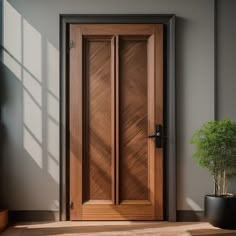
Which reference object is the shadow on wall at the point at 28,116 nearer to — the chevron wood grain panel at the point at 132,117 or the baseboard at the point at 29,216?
the baseboard at the point at 29,216

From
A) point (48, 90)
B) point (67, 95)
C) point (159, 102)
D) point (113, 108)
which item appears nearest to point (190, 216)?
point (159, 102)

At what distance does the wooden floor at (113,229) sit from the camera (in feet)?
12.5

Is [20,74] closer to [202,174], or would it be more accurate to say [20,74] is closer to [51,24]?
[51,24]

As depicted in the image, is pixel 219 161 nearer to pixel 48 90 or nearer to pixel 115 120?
pixel 115 120

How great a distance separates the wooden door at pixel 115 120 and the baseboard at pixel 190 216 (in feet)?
0.66

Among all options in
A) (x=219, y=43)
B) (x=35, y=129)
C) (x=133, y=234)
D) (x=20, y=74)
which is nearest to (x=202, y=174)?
(x=133, y=234)

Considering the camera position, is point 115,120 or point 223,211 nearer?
point 223,211

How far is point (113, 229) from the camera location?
395 centimetres

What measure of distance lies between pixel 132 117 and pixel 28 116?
1099 mm

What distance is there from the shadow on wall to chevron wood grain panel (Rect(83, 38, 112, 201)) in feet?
1.08

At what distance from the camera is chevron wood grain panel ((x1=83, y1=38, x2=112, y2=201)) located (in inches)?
171

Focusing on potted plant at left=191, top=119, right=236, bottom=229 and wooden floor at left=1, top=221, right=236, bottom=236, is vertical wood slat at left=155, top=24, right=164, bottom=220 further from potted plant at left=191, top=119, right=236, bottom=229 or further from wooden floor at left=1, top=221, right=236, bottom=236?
potted plant at left=191, top=119, right=236, bottom=229

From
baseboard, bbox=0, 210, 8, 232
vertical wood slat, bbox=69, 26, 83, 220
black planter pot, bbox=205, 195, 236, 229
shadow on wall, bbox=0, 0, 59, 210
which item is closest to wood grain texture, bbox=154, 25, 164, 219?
black planter pot, bbox=205, 195, 236, 229

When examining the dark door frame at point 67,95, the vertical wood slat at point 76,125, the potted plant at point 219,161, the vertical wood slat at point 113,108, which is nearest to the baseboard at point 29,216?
→ the dark door frame at point 67,95
